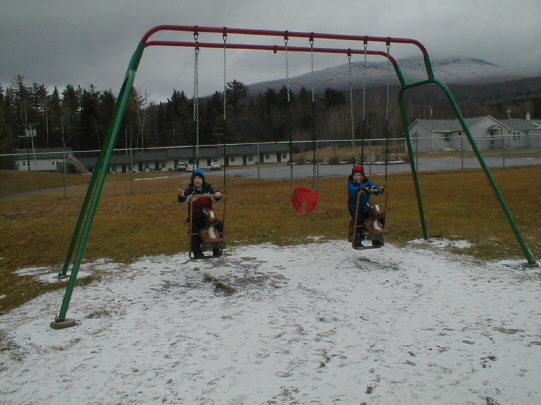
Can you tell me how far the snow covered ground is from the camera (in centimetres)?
322

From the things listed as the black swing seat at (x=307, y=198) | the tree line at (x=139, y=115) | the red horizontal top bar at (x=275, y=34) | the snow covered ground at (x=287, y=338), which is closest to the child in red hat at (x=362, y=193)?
the black swing seat at (x=307, y=198)

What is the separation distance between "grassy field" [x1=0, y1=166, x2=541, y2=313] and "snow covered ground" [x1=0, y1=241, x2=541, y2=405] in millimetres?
1243

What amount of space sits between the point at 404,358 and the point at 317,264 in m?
3.13

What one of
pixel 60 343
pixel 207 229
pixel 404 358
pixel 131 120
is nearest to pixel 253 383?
pixel 404 358

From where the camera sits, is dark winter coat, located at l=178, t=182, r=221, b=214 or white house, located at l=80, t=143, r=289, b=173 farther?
white house, located at l=80, t=143, r=289, b=173

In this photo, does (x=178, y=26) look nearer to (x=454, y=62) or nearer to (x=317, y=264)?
(x=317, y=264)

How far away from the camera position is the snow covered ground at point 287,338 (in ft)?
10.6

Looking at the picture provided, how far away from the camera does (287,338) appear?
4.09 metres

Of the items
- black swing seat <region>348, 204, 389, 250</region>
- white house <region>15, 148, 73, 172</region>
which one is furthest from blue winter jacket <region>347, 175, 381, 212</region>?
white house <region>15, 148, 73, 172</region>

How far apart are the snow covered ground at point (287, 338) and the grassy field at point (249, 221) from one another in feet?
4.08

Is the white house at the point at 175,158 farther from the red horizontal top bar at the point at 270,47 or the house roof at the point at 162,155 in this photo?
the red horizontal top bar at the point at 270,47

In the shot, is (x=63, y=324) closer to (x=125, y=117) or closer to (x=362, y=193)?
(x=362, y=193)

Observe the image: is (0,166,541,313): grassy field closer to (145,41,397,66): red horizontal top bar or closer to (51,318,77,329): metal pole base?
(51,318,77,329): metal pole base

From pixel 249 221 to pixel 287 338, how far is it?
724 centimetres
